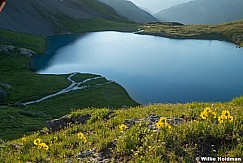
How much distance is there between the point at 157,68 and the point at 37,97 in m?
38.4

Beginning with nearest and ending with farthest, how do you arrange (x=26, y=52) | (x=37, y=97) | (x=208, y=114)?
(x=208, y=114)
(x=37, y=97)
(x=26, y=52)

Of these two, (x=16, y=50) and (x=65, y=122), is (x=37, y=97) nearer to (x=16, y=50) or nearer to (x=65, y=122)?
(x=65, y=122)

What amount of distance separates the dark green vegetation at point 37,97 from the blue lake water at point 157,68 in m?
5.32

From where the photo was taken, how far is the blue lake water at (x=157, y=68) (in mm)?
61531

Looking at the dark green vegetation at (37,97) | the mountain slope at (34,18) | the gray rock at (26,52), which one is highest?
the mountain slope at (34,18)

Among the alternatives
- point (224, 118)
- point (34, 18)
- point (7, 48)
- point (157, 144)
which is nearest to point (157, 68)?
point (7, 48)

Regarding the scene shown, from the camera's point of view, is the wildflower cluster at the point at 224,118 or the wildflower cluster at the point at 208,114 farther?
the wildflower cluster at the point at 208,114

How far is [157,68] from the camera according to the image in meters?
82.9

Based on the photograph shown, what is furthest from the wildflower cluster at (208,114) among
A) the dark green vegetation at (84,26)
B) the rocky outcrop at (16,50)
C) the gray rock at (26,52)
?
the dark green vegetation at (84,26)

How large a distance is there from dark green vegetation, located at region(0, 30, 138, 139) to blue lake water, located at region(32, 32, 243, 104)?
5.32 m

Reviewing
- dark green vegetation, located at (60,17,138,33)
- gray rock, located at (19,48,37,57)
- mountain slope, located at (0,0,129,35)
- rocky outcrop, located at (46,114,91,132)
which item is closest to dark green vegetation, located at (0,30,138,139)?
gray rock, located at (19,48,37,57)

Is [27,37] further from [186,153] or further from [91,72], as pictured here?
[186,153]

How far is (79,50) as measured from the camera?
365 feet

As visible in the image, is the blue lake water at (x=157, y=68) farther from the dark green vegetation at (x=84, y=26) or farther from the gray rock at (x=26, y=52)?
the dark green vegetation at (x=84, y=26)
